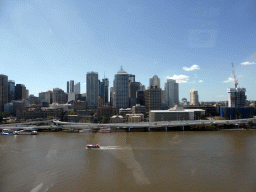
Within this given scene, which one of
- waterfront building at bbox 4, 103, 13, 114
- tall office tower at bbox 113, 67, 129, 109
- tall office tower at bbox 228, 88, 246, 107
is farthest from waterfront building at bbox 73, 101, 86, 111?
tall office tower at bbox 228, 88, 246, 107

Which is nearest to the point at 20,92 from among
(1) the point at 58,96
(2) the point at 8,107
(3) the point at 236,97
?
(2) the point at 8,107

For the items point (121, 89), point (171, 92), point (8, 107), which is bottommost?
point (8, 107)

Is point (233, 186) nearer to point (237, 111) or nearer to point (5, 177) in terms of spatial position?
point (5, 177)

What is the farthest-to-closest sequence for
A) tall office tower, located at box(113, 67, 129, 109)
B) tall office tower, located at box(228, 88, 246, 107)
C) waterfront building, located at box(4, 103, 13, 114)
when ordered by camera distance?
tall office tower, located at box(113, 67, 129, 109), tall office tower, located at box(228, 88, 246, 107), waterfront building, located at box(4, 103, 13, 114)

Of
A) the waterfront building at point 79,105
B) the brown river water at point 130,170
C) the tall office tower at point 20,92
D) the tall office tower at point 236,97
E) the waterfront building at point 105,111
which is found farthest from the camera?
the waterfront building at point 79,105

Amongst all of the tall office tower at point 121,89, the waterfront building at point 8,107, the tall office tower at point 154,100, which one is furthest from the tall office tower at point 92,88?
the waterfront building at point 8,107

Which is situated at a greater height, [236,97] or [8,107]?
[236,97]

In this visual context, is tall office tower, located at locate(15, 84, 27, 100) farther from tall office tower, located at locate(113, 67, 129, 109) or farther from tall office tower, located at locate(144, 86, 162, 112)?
tall office tower, located at locate(144, 86, 162, 112)

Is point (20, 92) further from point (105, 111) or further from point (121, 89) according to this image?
point (121, 89)

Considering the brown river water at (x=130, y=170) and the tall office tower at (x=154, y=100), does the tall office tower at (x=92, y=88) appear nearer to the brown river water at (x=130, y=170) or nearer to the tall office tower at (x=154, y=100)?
the tall office tower at (x=154, y=100)

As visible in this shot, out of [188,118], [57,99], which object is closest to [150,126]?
[188,118]
